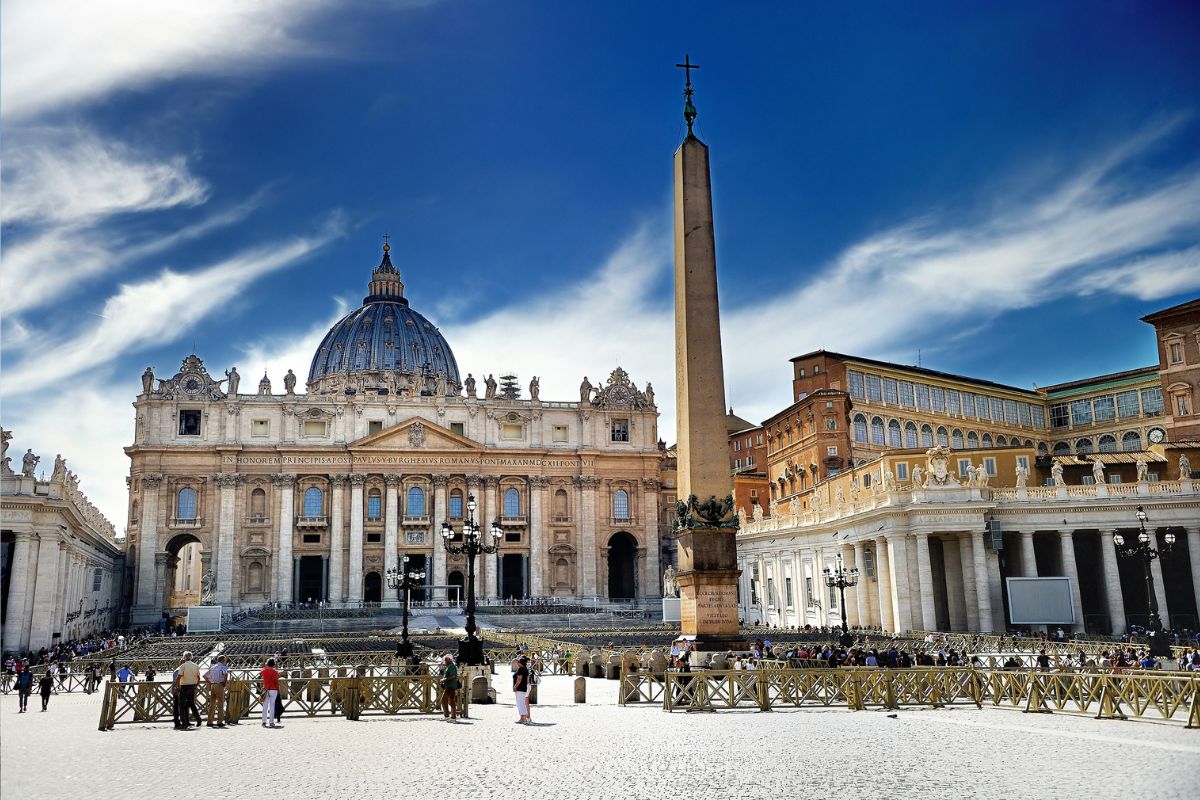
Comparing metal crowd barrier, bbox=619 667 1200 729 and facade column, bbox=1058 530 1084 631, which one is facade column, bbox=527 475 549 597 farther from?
metal crowd barrier, bbox=619 667 1200 729

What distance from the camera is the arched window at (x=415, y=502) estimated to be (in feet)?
262

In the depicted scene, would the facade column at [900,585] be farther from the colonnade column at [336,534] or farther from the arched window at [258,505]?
the arched window at [258,505]

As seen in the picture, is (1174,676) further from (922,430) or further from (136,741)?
(922,430)

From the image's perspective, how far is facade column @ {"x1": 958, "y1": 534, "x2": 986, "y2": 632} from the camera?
133 feet

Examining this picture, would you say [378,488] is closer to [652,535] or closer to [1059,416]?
[652,535]

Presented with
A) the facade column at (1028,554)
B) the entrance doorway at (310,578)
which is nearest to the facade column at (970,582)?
the facade column at (1028,554)

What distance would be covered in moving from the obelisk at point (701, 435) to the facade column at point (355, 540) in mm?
60008

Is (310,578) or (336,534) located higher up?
(336,534)

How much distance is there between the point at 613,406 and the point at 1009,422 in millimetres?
31491

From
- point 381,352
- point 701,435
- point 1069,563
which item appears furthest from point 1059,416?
point 381,352

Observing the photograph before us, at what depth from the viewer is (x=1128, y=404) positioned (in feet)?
213

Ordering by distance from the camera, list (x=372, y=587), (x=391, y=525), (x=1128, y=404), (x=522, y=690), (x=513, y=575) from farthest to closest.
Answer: (x=513, y=575) < (x=372, y=587) < (x=391, y=525) < (x=1128, y=404) < (x=522, y=690)

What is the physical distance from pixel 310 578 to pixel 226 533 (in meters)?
7.65

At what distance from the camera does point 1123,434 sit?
6519cm
